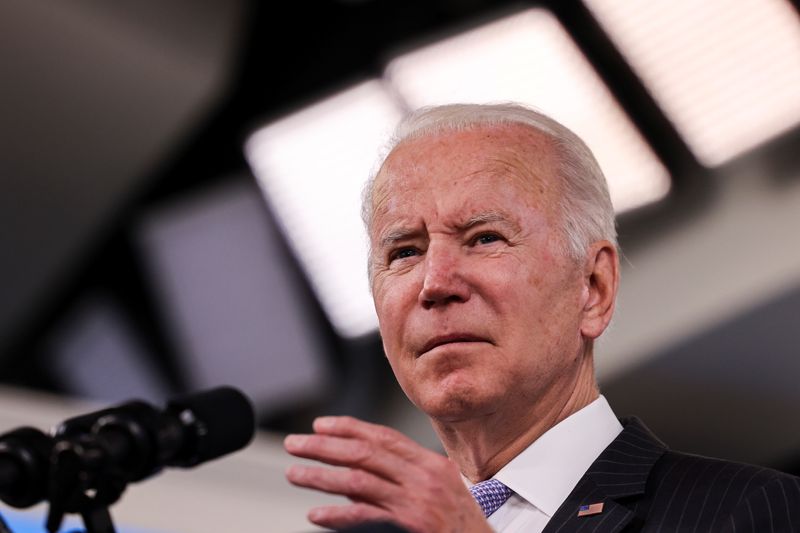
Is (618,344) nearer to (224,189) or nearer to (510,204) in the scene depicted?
(224,189)

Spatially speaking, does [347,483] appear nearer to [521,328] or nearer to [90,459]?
[90,459]

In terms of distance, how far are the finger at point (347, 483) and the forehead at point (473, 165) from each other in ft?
1.98

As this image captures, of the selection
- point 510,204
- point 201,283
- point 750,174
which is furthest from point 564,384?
point 201,283

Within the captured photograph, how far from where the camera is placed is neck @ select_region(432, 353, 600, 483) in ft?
5.52

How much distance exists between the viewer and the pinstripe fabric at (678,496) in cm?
146

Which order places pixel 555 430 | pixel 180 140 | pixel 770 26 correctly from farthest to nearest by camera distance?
pixel 180 140, pixel 770 26, pixel 555 430

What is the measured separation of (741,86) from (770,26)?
0.24 metres

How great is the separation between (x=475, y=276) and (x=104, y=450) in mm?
675

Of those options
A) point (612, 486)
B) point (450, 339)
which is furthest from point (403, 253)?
point (612, 486)

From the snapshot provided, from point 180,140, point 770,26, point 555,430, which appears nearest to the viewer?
point 555,430

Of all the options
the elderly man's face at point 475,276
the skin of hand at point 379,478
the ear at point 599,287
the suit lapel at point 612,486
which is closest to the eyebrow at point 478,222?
the elderly man's face at point 475,276

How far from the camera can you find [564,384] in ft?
5.68

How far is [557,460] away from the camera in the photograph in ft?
5.47

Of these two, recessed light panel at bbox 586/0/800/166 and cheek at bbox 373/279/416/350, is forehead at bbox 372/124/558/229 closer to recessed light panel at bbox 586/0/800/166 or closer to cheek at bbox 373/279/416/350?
cheek at bbox 373/279/416/350
